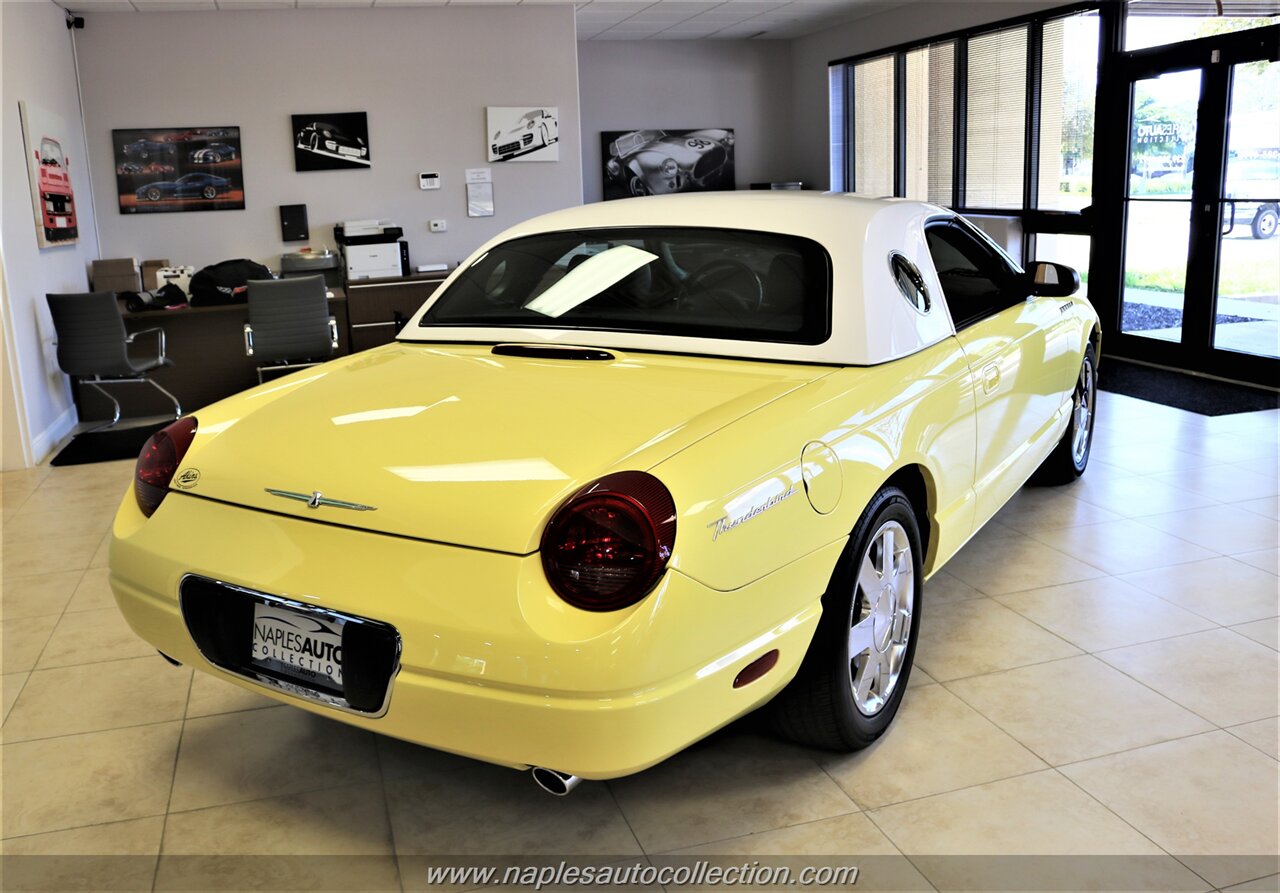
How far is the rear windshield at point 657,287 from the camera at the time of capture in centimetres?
235

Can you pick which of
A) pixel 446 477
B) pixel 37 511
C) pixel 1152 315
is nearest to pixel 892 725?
pixel 446 477

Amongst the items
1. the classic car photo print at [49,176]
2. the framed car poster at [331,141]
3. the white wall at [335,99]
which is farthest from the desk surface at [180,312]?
the framed car poster at [331,141]

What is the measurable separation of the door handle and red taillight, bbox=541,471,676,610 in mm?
1421

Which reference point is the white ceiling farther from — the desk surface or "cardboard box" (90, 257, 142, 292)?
the desk surface

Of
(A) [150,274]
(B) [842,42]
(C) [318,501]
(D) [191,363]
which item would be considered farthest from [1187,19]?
(A) [150,274]

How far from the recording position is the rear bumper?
155 cm

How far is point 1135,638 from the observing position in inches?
110

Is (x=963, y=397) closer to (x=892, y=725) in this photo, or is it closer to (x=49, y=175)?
(x=892, y=725)

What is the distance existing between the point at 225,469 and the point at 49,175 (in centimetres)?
583

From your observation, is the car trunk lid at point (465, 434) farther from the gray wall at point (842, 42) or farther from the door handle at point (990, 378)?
the gray wall at point (842, 42)

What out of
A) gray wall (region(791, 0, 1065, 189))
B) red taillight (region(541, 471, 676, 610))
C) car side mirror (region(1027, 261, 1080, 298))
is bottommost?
red taillight (region(541, 471, 676, 610))

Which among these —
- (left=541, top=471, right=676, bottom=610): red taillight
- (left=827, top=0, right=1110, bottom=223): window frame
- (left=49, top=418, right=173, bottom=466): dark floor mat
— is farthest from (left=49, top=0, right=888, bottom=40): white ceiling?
(left=541, top=471, right=676, bottom=610): red taillight

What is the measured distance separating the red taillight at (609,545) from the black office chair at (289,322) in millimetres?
5289

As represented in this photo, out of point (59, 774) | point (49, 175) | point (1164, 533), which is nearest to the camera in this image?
point (59, 774)
